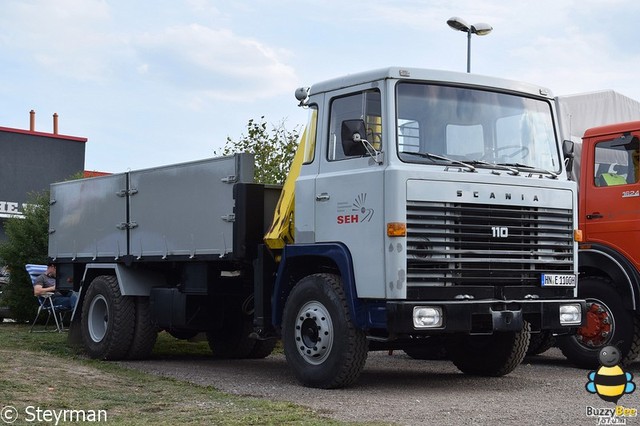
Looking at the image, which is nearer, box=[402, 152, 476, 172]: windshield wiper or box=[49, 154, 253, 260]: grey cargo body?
box=[402, 152, 476, 172]: windshield wiper

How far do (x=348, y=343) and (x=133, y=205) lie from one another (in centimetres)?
469

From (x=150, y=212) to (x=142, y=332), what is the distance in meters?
1.55

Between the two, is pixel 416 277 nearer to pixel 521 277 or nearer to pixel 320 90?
pixel 521 277

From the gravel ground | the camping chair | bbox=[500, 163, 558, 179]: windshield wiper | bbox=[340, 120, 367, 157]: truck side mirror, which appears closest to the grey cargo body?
the gravel ground

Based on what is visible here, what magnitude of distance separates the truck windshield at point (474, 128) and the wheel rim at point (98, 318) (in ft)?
18.1

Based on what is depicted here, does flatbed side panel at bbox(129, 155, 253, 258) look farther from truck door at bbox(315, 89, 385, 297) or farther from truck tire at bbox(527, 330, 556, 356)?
truck tire at bbox(527, 330, 556, 356)

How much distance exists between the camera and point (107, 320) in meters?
13.0

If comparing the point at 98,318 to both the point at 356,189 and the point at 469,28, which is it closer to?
the point at 356,189

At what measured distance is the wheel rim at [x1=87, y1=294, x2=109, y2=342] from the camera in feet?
43.4

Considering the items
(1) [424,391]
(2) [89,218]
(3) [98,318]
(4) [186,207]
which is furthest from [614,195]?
(2) [89,218]

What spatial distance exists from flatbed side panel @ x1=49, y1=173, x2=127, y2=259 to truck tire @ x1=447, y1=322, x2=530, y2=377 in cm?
463

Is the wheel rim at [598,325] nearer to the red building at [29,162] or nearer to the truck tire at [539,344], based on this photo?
the truck tire at [539,344]

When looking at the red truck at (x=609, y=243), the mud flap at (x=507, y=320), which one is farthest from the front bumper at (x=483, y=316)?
the red truck at (x=609, y=243)

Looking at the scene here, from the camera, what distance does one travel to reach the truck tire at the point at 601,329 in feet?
38.0
